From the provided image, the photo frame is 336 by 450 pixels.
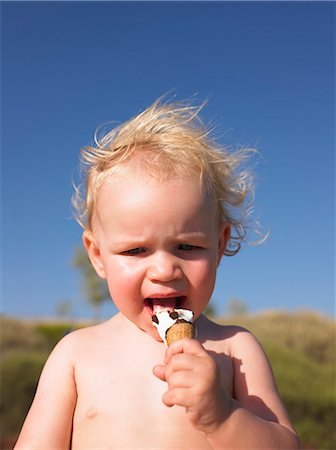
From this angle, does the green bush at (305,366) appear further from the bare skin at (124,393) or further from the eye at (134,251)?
the eye at (134,251)

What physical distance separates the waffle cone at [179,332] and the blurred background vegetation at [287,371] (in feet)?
14.2

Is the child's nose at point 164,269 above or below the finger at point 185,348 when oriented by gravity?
above

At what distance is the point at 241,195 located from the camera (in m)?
2.83

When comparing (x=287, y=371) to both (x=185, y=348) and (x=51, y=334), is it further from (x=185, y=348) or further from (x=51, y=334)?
(x=185, y=348)

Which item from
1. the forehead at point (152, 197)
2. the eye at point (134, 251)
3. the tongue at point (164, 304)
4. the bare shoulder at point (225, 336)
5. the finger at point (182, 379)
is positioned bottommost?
the bare shoulder at point (225, 336)

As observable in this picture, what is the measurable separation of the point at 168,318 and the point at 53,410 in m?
0.64

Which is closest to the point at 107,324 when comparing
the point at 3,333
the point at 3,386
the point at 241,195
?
the point at 241,195

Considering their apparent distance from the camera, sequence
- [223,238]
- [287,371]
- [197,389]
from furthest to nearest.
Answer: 1. [287,371]
2. [223,238]
3. [197,389]

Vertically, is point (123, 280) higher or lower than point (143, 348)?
higher

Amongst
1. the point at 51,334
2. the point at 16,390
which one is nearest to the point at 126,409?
the point at 16,390

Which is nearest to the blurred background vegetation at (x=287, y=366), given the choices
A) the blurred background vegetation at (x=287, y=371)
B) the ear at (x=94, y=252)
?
the blurred background vegetation at (x=287, y=371)

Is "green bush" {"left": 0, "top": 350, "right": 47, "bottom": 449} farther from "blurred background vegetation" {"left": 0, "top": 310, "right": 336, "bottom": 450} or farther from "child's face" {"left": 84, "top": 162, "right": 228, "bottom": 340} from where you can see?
"child's face" {"left": 84, "top": 162, "right": 228, "bottom": 340}

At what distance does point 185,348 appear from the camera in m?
1.84

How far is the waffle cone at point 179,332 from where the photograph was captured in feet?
6.53
